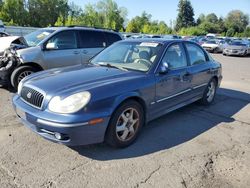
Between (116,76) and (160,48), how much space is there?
3.54 feet

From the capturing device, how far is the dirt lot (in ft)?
10.5

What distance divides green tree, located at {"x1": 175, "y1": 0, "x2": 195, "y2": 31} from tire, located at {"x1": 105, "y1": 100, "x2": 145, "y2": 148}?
9995 centimetres

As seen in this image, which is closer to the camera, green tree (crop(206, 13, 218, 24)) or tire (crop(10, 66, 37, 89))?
tire (crop(10, 66, 37, 89))

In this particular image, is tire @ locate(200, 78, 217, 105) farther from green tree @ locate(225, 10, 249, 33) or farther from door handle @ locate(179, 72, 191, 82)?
green tree @ locate(225, 10, 249, 33)

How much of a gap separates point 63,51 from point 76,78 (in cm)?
359

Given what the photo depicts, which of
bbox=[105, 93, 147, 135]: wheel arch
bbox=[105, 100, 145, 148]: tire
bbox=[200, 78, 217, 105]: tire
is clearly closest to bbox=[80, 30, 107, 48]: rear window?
bbox=[200, 78, 217, 105]: tire

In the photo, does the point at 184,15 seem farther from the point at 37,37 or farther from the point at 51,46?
the point at 51,46

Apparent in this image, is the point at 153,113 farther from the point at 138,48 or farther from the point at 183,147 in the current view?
the point at 138,48

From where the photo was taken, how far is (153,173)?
3377 millimetres

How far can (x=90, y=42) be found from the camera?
8.05 meters

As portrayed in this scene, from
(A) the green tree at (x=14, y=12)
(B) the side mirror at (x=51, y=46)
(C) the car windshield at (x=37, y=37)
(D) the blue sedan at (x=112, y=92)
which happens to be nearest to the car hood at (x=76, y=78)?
(D) the blue sedan at (x=112, y=92)

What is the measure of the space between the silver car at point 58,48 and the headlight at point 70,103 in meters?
3.60

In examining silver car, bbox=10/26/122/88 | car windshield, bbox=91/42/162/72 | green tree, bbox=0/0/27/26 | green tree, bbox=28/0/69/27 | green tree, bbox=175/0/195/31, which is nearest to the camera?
car windshield, bbox=91/42/162/72

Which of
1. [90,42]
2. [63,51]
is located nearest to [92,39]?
[90,42]
